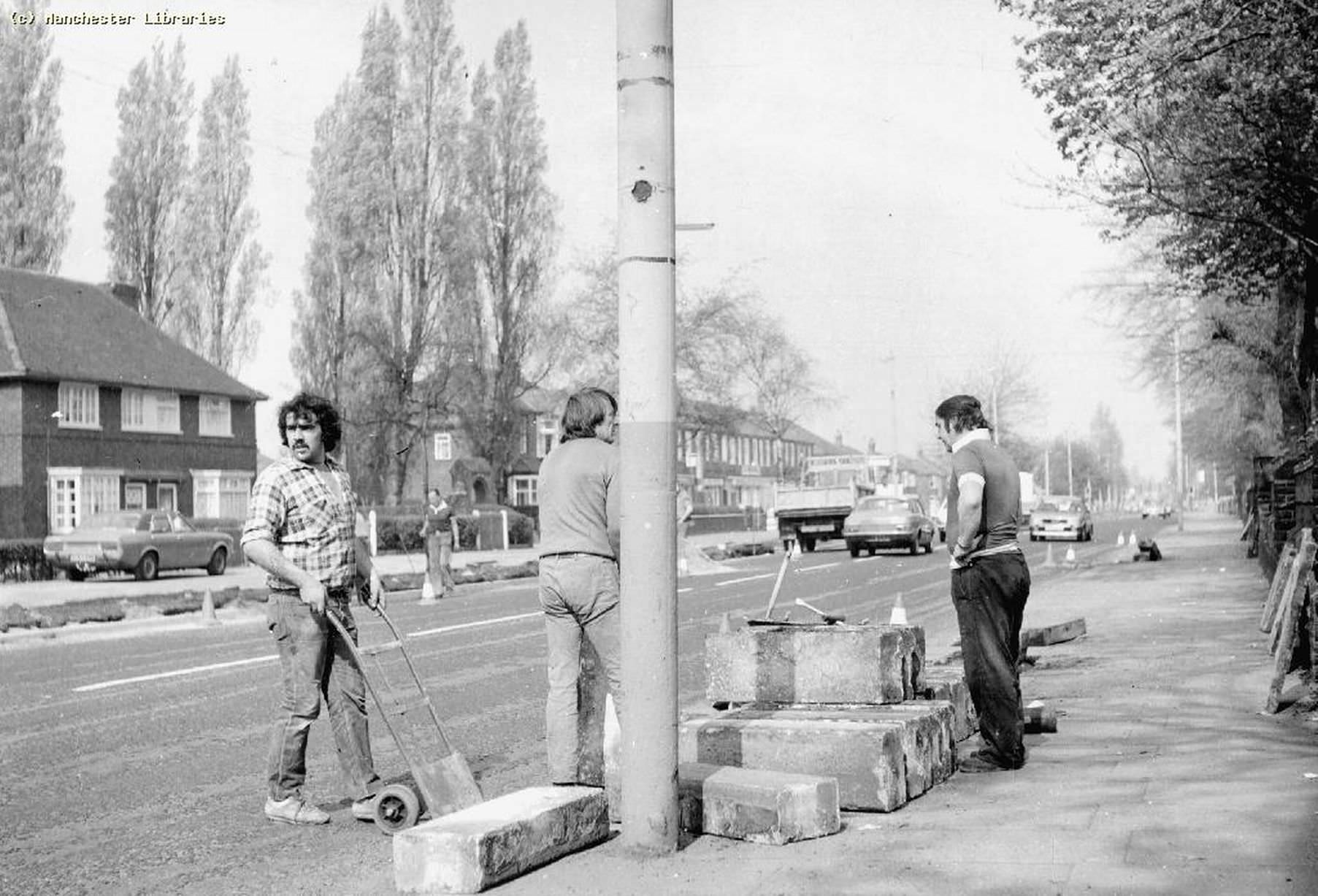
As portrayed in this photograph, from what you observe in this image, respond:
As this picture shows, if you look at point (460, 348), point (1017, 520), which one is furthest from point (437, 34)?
point (1017, 520)

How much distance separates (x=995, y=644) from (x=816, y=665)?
93cm

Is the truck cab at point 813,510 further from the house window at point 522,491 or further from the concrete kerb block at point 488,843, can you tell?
the concrete kerb block at point 488,843

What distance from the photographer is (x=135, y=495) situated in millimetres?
42594

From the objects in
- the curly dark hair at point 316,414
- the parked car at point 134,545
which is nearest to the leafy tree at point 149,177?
the parked car at point 134,545

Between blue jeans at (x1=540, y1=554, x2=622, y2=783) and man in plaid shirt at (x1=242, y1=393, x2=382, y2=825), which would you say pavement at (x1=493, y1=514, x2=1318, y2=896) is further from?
man in plaid shirt at (x1=242, y1=393, x2=382, y2=825)

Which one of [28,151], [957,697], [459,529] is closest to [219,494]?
[459,529]

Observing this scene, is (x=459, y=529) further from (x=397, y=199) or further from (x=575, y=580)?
(x=575, y=580)

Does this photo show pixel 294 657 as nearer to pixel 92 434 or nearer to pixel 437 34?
pixel 92 434

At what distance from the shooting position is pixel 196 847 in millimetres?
6082

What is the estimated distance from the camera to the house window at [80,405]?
131ft

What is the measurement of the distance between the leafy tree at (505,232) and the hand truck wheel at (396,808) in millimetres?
47087

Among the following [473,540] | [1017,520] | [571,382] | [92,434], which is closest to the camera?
[1017,520]

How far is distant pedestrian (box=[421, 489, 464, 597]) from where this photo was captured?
23.3 meters

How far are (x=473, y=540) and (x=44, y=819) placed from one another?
1655 inches
